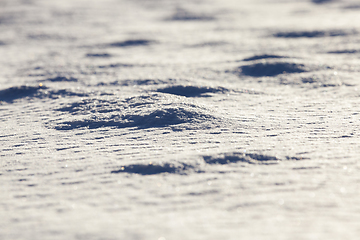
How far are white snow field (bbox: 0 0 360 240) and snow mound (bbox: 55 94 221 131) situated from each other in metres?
0.02

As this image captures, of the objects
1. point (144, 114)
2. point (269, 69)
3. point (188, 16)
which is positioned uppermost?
point (188, 16)

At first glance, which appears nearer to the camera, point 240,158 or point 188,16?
point 240,158

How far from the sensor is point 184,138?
380cm

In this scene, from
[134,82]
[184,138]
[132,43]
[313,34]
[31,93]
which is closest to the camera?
[184,138]

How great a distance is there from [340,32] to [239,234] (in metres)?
7.33

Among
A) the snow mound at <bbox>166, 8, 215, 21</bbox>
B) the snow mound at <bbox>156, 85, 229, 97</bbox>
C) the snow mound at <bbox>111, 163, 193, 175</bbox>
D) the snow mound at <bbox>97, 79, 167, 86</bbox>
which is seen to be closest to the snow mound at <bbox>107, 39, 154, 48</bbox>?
the snow mound at <bbox>97, 79, 167, 86</bbox>

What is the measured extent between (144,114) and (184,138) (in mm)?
740

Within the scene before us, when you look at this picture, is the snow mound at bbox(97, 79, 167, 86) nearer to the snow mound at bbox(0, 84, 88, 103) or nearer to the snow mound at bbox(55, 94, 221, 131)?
the snow mound at bbox(0, 84, 88, 103)

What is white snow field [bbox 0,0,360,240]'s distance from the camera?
252 cm

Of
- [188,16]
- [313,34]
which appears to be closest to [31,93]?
[313,34]

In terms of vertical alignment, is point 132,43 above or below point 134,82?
above

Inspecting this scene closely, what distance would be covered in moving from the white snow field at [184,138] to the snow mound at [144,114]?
0.07 ft

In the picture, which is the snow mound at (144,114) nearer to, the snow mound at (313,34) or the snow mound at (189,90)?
the snow mound at (189,90)

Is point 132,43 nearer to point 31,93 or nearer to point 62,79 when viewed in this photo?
point 62,79
